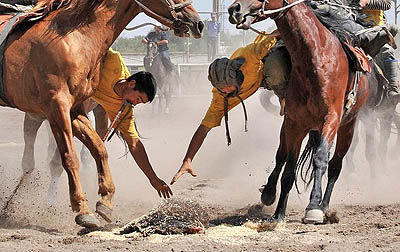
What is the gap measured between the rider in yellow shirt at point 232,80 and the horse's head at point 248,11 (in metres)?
0.64

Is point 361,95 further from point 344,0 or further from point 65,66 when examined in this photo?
point 65,66

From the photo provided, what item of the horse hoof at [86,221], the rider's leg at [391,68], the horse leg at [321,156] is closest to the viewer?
the horse hoof at [86,221]

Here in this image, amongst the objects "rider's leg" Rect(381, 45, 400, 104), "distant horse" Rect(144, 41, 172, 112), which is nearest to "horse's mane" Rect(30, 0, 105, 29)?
"rider's leg" Rect(381, 45, 400, 104)

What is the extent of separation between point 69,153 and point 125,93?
35.4 inches

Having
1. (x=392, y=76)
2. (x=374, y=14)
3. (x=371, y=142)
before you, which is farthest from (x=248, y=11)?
(x=371, y=142)

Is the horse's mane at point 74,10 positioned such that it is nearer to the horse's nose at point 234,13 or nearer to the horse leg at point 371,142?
the horse's nose at point 234,13

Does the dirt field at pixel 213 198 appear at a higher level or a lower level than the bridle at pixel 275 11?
lower

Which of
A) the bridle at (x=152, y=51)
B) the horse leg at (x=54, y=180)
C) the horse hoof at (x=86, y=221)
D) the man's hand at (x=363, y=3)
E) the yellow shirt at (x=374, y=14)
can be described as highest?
the man's hand at (x=363, y=3)

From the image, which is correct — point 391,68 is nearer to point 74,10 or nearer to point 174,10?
point 174,10

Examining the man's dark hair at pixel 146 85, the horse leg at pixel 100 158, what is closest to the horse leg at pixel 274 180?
the man's dark hair at pixel 146 85

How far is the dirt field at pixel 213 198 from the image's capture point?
5.65 meters

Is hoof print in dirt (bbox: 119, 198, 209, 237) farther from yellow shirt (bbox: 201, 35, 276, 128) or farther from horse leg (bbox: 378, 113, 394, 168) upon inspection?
horse leg (bbox: 378, 113, 394, 168)

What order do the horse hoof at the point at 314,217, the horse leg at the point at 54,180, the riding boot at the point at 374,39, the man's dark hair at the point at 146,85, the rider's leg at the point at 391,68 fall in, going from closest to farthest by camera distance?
the horse hoof at the point at 314,217 → the man's dark hair at the point at 146,85 → the riding boot at the point at 374,39 → the horse leg at the point at 54,180 → the rider's leg at the point at 391,68

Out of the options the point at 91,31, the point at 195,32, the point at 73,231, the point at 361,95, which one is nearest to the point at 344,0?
the point at 361,95
